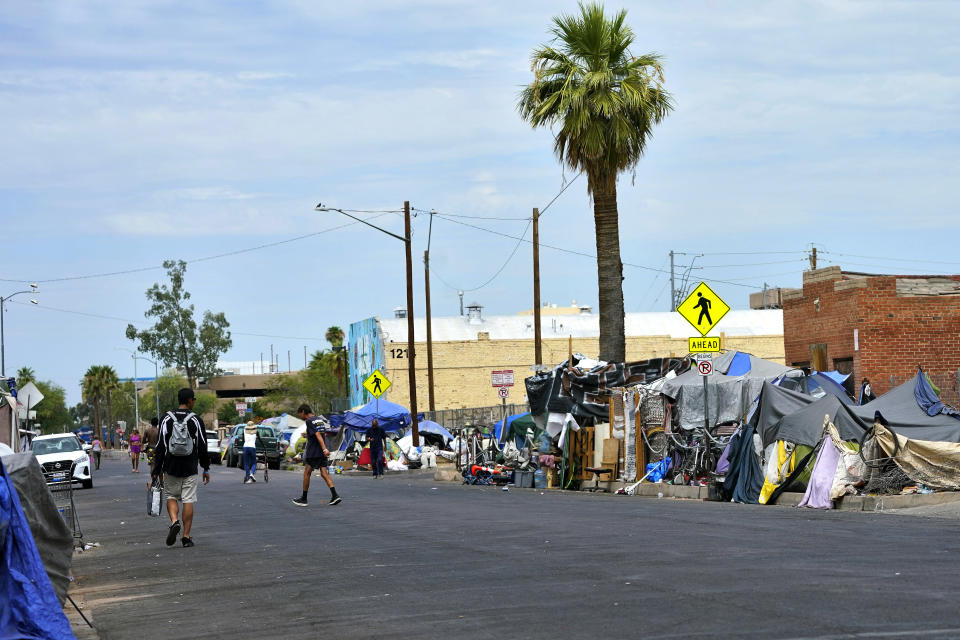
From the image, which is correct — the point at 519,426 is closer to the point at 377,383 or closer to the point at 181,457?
the point at 377,383

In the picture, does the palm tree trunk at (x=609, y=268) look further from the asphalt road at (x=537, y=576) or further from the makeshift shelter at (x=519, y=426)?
the asphalt road at (x=537, y=576)

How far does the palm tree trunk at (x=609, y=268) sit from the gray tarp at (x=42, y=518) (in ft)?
67.3

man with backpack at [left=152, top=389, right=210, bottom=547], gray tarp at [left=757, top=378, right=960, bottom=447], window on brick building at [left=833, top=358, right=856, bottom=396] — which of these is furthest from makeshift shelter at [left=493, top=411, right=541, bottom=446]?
man with backpack at [left=152, top=389, right=210, bottom=547]

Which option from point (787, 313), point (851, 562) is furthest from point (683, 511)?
point (787, 313)

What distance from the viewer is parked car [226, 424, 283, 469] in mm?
51500

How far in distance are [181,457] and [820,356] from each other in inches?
926

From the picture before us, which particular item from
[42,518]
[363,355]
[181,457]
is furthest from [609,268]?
[363,355]

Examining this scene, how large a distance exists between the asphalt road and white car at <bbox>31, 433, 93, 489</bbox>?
18.4m

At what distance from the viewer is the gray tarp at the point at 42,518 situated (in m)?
10.2

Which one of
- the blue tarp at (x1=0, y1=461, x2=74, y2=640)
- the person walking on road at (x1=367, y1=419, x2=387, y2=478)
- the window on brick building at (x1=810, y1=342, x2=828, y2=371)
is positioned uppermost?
the window on brick building at (x1=810, y1=342, x2=828, y2=371)

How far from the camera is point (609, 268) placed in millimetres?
30172

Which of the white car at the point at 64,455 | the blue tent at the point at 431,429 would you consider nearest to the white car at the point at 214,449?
the blue tent at the point at 431,429

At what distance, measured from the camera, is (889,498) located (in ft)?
63.8

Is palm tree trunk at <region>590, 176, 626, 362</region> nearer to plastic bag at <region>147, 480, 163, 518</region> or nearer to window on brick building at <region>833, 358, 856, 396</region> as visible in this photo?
window on brick building at <region>833, 358, 856, 396</region>
